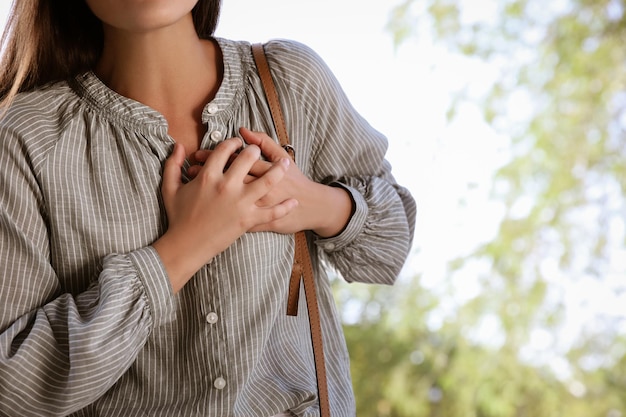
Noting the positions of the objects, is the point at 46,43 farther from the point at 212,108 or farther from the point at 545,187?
the point at 545,187

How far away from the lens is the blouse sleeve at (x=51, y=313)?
1.23 m

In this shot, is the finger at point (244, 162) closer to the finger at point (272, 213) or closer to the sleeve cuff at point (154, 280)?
the finger at point (272, 213)

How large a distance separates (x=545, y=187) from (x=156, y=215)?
96.9 inches

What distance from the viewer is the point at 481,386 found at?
360 cm

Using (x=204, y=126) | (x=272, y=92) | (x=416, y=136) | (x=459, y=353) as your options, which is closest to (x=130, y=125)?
(x=204, y=126)

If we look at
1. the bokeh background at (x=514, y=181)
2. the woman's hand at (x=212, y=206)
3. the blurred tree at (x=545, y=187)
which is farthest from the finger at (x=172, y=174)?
the blurred tree at (x=545, y=187)

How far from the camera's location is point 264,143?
139 centimetres

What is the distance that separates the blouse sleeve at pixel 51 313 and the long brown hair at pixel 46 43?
141mm

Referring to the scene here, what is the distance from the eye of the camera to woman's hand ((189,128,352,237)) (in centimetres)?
137

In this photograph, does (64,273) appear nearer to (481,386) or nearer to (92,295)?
(92,295)

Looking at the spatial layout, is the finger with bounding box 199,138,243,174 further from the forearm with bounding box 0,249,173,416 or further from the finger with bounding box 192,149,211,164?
the forearm with bounding box 0,249,173,416

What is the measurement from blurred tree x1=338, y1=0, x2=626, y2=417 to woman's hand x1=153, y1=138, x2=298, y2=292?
223 centimetres

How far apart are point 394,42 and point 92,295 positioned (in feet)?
7.88

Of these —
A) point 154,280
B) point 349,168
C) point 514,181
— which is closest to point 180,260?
point 154,280
